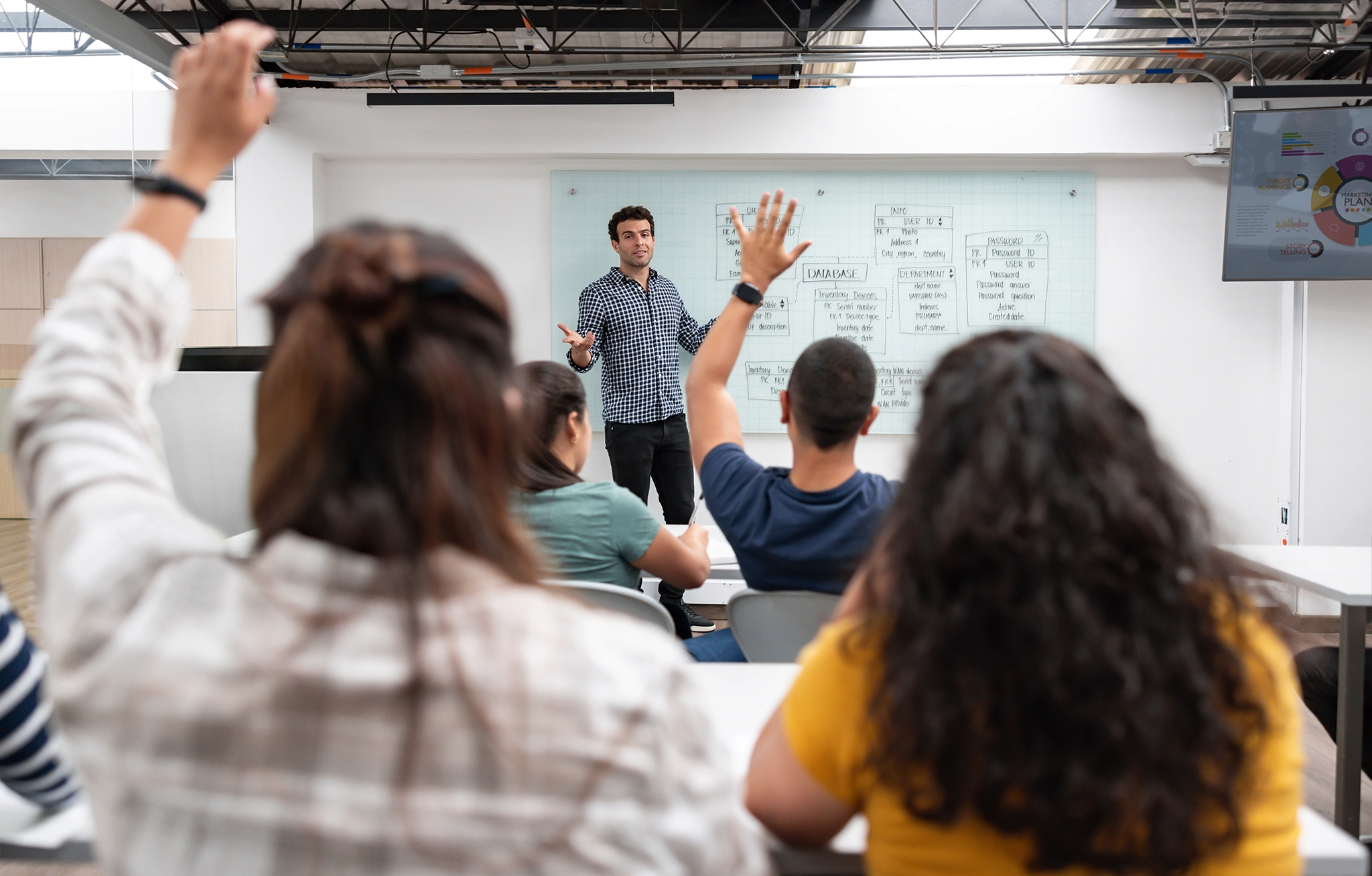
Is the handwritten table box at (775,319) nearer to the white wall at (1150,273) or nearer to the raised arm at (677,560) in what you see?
the white wall at (1150,273)

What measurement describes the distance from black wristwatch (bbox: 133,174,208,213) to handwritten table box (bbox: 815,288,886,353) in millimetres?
3997

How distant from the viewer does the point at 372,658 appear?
1.61 feet

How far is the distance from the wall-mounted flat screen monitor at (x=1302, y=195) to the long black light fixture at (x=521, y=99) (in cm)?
271

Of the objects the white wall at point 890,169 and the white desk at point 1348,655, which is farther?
the white wall at point 890,169

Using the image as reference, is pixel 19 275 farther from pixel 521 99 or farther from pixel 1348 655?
pixel 1348 655

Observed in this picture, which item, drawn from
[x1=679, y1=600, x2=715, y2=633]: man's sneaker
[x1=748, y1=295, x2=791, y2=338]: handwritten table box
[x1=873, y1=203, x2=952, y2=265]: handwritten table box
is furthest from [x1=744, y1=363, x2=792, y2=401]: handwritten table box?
[x1=679, y1=600, x2=715, y2=633]: man's sneaker

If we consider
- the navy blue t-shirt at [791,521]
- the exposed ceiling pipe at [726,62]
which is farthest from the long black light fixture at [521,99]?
the navy blue t-shirt at [791,521]

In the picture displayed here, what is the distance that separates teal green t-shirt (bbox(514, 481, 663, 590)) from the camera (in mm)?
1823

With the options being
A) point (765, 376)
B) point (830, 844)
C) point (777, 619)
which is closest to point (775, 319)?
point (765, 376)

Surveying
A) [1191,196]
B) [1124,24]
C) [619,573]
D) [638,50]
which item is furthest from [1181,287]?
[619,573]

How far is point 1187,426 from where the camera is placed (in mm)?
4641

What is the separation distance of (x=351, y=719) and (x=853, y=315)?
168 inches

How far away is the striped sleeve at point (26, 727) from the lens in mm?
1006

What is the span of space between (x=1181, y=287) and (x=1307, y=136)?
924mm
